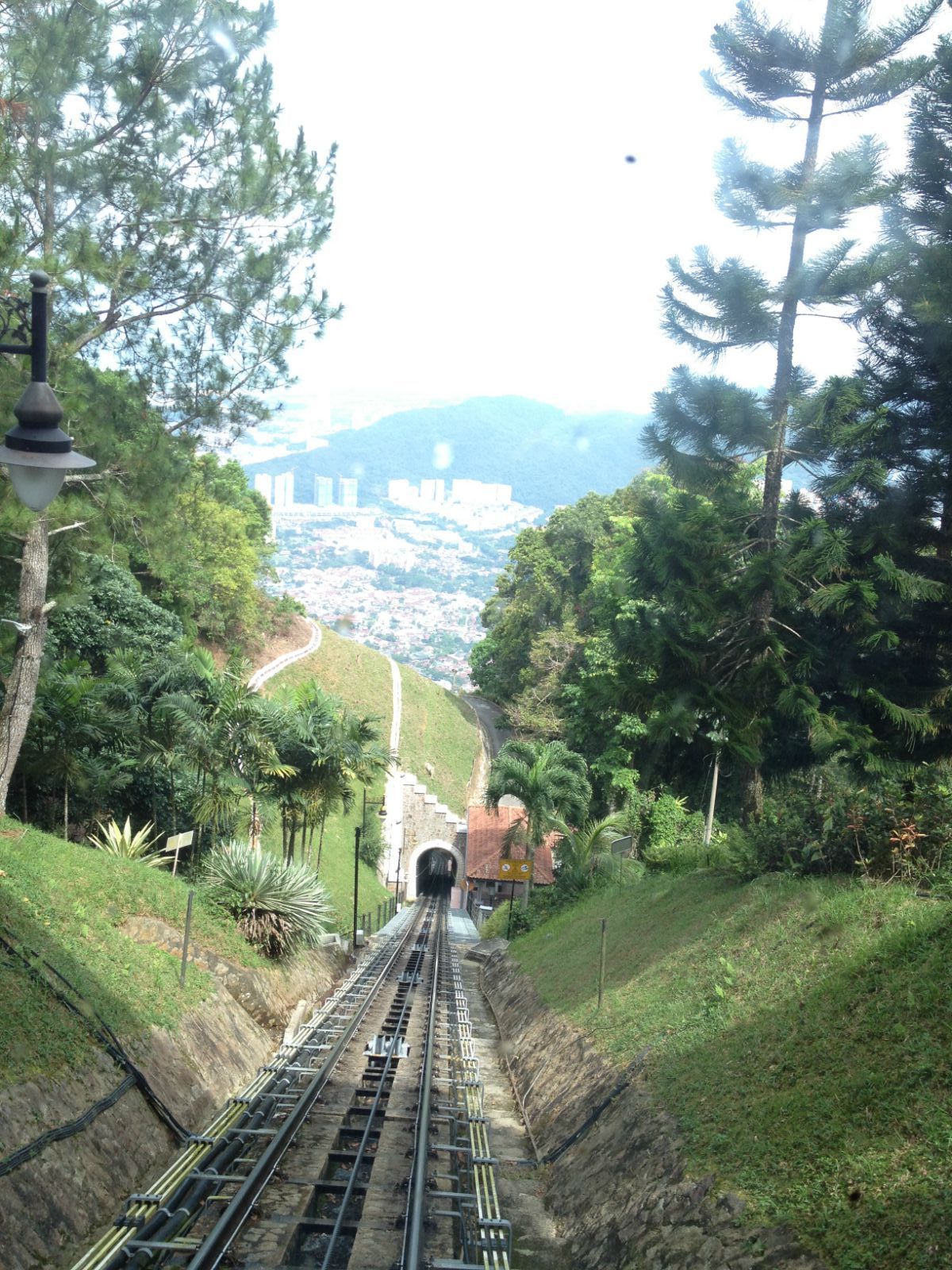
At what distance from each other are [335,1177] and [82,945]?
371cm

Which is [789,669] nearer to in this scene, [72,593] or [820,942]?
[820,942]

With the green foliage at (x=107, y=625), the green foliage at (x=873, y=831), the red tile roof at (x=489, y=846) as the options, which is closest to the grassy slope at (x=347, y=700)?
the red tile roof at (x=489, y=846)

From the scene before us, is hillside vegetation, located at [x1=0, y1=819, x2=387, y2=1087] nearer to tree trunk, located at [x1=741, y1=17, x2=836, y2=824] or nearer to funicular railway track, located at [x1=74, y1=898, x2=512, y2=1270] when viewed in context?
funicular railway track, located at [x1=74, y1=898, x2=512, y2=1270]

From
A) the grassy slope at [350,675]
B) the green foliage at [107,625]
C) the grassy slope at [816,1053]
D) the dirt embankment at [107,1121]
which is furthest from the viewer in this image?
the grassy slope at [350,675]

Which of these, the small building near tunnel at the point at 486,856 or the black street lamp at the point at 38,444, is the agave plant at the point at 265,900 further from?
the small building near tunnel at the point at 486,856

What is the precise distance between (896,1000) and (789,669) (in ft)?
23.3

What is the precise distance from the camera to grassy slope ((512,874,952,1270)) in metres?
5.52

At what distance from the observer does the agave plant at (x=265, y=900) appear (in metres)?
16.1

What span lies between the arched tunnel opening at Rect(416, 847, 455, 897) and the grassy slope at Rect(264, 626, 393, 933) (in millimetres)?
10037

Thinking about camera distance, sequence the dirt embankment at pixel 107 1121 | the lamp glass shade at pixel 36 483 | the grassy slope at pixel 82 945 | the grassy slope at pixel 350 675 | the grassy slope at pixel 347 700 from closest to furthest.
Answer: the lamp glass shade at pixel 36 483, the dirt embankment at pixel 107 1121, the grassy slope at pixel 82 945, the grassy slope at pixel 347 700, the grassy slope at pixel 350 675

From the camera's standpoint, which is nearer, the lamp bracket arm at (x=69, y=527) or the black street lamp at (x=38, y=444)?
the black street lamp at (x=38, y=444)

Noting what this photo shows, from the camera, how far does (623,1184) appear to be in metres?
7.78

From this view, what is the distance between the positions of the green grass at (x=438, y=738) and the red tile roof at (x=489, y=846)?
12244 mm

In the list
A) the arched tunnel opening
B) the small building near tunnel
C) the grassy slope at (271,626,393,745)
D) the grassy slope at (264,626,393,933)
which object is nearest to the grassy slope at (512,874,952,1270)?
the grassy slope at (264,626,393,933)
